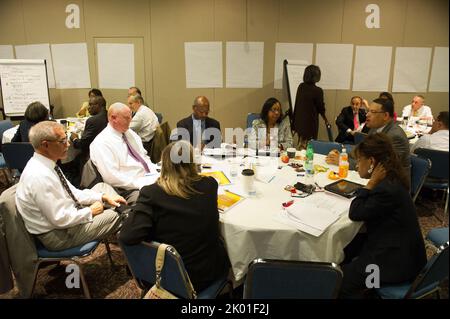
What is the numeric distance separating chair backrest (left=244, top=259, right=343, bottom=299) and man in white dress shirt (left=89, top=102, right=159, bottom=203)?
60.1 inches

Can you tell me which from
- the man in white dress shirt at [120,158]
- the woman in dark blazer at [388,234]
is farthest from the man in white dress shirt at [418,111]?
the man in white dress shirt at [120,158]

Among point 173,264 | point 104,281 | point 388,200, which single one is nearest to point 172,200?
point 173,264

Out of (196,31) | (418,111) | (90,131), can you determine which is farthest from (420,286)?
(196,31)

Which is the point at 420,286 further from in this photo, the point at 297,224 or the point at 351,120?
the point at 351,120

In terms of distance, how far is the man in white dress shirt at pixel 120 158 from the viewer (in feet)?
9.52

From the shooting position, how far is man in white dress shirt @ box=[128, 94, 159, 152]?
14.2 ft

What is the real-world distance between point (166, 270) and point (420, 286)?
1.27 meters

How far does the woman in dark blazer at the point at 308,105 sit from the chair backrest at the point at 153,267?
134 inches

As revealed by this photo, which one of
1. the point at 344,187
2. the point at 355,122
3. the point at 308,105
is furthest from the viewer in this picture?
the point at 355,122

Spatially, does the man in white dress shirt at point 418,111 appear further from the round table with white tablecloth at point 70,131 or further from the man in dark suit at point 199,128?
the round table with white tablecloth at point 70,131

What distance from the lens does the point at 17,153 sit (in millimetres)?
3492

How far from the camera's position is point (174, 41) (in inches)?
234
